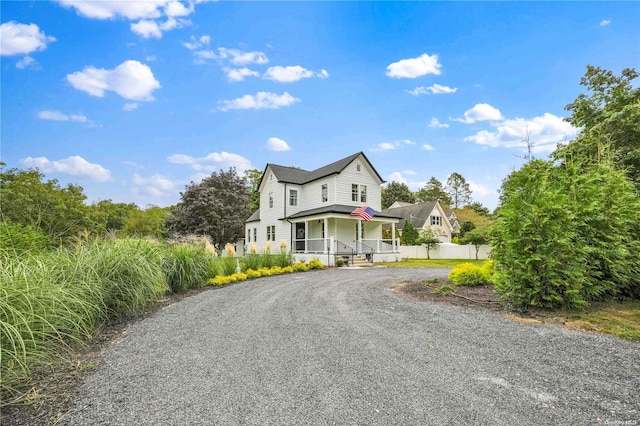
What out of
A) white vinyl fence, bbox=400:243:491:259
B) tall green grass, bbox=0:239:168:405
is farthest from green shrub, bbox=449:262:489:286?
white vinyl fence, bbox=400:243:491:259

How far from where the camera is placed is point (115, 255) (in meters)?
5.98

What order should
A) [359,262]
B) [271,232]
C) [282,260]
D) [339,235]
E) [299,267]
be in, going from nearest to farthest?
1. [282,260]
2. [299,267]
3. [359,262]
4. [339,235]
5. [271,232]

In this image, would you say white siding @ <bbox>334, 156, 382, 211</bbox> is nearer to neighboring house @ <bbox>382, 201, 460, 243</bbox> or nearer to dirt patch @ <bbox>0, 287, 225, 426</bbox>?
neighboring house @ <bbox>382, 201, 460, 243</bbox>

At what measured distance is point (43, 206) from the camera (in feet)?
62.5

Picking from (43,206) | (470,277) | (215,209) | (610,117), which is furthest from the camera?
(215,209)

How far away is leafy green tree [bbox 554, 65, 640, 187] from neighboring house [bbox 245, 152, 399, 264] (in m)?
10.7

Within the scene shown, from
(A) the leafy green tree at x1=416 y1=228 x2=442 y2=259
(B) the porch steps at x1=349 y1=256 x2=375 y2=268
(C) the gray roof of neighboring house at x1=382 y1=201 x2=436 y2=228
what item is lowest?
(B) the porch steps at x1=349 y1=256 x2=375 y2=268

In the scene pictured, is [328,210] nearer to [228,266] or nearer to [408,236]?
[228,266]

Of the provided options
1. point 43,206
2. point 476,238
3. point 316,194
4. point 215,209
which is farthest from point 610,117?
point 43,206

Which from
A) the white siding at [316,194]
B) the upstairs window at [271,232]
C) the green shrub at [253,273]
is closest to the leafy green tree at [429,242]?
the white siding at [316,194]

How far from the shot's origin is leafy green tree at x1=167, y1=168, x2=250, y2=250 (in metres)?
27.6

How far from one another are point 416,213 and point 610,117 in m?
25.8

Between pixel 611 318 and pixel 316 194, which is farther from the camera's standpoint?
pixel 316 194

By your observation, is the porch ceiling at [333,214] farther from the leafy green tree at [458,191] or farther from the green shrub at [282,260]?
the leafy green tree at [458,191]
